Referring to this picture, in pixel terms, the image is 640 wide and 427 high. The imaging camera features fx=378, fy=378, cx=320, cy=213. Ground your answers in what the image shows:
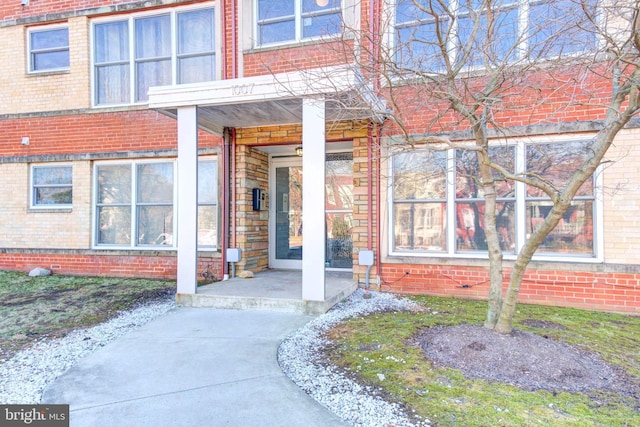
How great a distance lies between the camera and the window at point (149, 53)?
776 cm

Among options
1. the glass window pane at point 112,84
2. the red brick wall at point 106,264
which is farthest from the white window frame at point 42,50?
the red brick wall at point 106,264

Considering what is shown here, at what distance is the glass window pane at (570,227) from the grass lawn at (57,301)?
6254 mm

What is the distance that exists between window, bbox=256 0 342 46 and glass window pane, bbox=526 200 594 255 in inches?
181

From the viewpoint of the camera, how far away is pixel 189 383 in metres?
3.17

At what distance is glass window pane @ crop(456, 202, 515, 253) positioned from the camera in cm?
606

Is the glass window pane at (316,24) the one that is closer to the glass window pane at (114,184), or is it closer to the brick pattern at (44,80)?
the glass window pane at (114,184)

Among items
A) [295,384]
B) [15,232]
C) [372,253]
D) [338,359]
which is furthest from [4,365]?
[15,232]

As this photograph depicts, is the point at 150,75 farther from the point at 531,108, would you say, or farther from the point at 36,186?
the point at 531,108

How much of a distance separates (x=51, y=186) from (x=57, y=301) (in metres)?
3.54

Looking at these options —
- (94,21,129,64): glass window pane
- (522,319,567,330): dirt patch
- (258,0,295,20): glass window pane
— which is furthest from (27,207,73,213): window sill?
(522,319,567,330): dirt patch

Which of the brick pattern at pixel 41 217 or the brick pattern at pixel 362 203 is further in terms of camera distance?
the brick pattern at pixel 41 217

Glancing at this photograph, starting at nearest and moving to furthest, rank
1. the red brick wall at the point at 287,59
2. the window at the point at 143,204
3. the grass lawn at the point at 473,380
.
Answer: the grass lawn at the point at 473,380 < the red brick wall at the point at 287,59 < the window at the point at 143,204

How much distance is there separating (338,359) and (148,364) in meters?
1.80

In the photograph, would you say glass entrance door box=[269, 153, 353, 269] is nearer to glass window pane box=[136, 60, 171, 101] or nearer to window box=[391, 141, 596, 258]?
window box=[391, 141, 596, 258]
